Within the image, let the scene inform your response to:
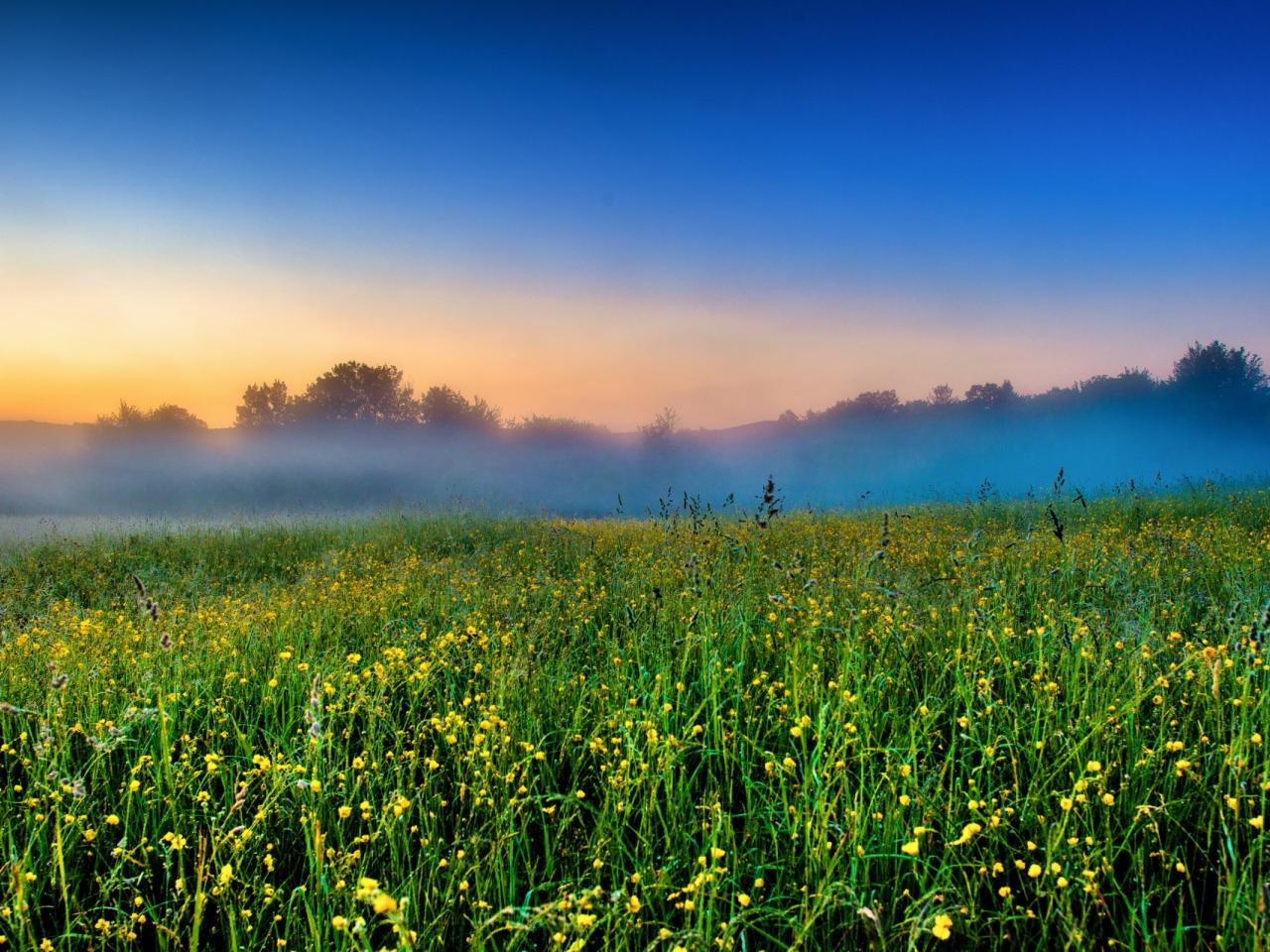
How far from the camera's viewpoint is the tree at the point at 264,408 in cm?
6162

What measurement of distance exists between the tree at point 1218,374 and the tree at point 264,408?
81662 millimetres

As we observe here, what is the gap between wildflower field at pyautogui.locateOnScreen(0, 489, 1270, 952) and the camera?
2.15m

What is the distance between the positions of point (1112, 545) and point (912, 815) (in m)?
6.71

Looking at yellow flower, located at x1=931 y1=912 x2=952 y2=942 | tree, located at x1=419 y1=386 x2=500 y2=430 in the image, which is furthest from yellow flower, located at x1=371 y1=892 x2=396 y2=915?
tree, located at x1=419 y1=386 x2=500 y2=430

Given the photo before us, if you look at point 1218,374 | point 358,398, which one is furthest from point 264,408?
point 1218,374

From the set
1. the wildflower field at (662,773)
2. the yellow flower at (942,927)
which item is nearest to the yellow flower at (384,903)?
the wildflower field at (662,773)

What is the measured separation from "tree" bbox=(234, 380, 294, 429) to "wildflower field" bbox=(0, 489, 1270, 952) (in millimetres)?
62887

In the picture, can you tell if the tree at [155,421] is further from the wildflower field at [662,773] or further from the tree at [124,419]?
the wildflower field at [662,773]

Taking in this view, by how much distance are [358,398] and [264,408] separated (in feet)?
28.9

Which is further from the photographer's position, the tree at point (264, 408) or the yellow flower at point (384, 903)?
the tree at point (264, 408)

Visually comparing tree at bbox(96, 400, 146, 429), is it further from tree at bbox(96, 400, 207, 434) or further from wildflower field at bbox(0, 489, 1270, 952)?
wildflower field at bbox(0, 489, 1270, 952)

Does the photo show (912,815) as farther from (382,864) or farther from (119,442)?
(119,442)

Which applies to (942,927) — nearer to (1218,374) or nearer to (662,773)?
(662,773)

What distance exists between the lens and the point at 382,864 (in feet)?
8.25
